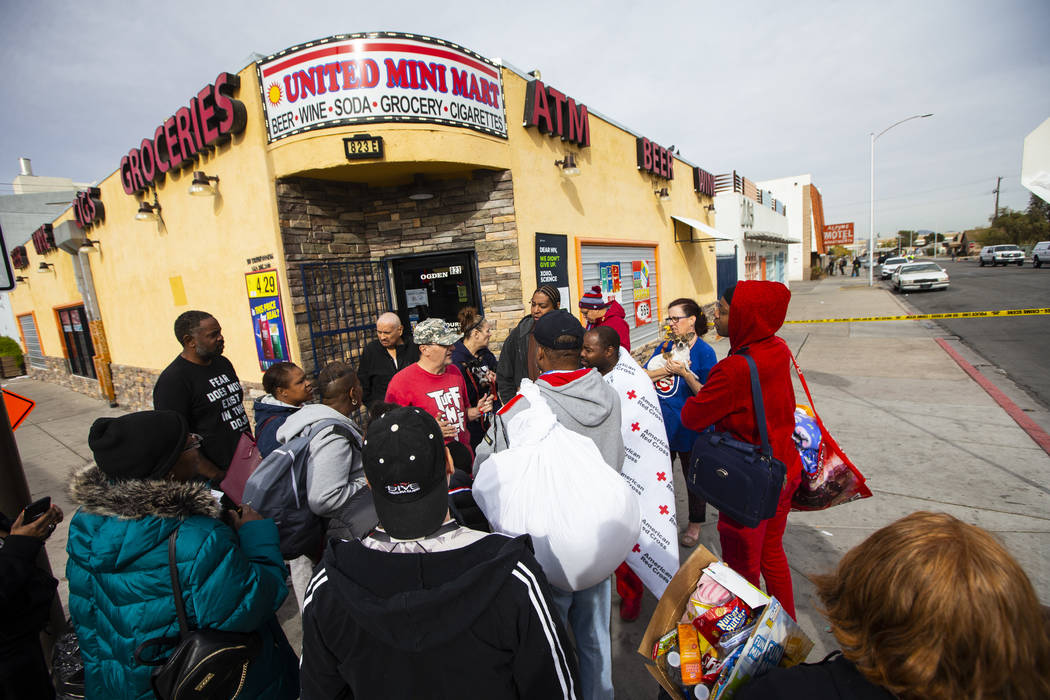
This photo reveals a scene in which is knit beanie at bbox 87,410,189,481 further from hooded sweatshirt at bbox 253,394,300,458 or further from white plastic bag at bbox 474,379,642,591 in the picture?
white plastic bag at bbox 474,379,642,591

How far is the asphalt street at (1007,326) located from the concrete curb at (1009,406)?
0.39 metres

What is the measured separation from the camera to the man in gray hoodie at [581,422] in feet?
6.66

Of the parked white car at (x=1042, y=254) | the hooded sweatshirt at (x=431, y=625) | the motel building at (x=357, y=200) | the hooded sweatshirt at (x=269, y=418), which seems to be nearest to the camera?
the hooded sweatshirt at (x=431, y=625)

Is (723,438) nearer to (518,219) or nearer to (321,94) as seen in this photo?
(518,219)

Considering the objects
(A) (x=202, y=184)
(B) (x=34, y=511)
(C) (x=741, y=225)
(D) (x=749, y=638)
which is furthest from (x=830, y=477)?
(C) (x=741, y=225)

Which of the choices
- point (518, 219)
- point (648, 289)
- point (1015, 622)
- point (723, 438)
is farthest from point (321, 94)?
point (648, 289)

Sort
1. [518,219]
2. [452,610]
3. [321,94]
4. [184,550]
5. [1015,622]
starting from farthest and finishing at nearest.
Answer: [518,219], [321,94], [184,550], [452,610], [1015,622]

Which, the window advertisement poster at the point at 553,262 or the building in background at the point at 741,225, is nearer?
the window advertisement poster at the point at 553,262

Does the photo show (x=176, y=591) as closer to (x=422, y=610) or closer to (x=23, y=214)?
(x=422, y=610)

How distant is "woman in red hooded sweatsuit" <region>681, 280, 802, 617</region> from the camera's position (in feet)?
7.43

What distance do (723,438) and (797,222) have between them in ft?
143

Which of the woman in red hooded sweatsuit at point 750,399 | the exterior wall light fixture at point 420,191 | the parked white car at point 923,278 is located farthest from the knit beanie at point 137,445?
the parked white car at point 923,278

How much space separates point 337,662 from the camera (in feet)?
3.85

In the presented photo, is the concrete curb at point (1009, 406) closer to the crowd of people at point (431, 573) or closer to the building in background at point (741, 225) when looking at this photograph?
the crowd of people at point (431, 573)
